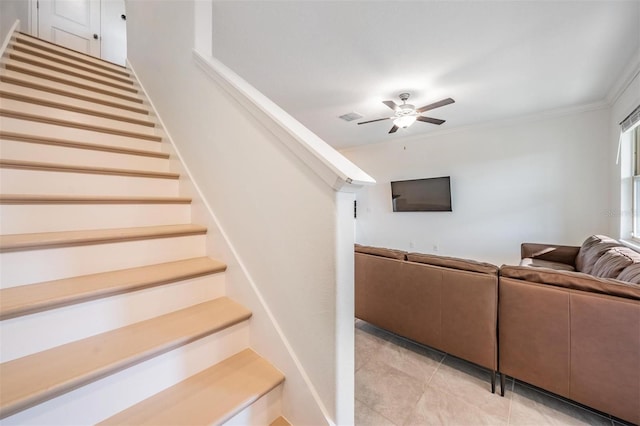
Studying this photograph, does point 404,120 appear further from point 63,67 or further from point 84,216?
point 63,67

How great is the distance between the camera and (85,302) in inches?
37.6

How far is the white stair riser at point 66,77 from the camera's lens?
193 cm

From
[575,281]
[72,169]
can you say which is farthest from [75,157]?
[575,281]

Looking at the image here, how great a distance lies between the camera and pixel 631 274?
60.0 inches

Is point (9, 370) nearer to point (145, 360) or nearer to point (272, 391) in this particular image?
point (145, 360)

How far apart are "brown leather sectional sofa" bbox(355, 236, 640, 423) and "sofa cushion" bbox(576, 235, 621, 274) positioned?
0.70 feet

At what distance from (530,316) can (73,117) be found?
130 inches

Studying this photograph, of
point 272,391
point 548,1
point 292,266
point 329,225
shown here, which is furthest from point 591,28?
point 272,391

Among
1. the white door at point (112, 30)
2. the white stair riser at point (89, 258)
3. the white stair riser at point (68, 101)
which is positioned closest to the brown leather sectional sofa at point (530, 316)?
the white stair riser at point (89, 258)

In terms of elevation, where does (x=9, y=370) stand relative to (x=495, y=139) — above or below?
below

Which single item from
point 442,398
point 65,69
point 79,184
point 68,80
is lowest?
point 442,398

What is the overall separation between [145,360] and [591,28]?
11.6 ft

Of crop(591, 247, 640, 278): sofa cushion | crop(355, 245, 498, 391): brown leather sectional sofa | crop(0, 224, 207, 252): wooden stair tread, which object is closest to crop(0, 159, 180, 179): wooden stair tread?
crop(0, 224, 207, 252): wooden stair tread

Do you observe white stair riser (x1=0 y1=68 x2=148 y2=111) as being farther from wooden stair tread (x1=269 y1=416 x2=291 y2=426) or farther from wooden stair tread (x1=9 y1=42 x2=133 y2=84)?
wooden stair tread (x1=269 y1=416 x2=291 y2=426)
